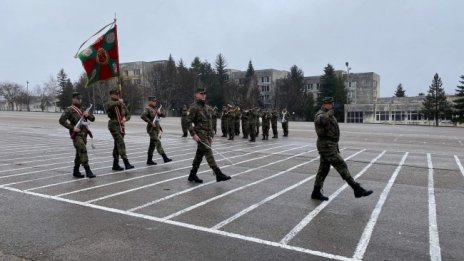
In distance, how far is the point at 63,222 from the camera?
586cm

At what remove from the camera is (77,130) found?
30.1ft

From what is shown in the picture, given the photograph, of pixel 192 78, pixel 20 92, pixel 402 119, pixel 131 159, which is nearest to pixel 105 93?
pixel 192 78

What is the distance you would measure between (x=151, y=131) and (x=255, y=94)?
74378mm

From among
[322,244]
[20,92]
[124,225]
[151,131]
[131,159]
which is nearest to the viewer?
[322,244]

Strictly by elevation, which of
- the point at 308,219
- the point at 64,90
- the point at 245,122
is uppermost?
the point at 64,90

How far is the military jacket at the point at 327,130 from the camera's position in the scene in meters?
7.16

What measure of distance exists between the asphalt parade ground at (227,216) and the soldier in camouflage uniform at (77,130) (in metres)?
0.35

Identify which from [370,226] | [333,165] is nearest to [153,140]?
[333,165]

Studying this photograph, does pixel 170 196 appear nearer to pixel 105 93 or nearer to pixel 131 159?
pixel 131 159

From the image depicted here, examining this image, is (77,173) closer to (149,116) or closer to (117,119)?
(117,119)

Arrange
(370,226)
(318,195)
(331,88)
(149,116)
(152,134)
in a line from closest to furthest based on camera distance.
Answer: (370,226)
(318,195)
(152,134)
(149,116)
(331,88)

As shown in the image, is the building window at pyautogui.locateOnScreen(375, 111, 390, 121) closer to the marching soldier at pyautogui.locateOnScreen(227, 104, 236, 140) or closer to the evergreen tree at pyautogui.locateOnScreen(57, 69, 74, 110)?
the marching soldier at pyautogui.locateOnScreen(227, 104, 236, 140)

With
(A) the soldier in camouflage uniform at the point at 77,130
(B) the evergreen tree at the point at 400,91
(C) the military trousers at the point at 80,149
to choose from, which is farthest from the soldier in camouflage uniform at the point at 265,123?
(B) the evergreen tree at the point at 400,91

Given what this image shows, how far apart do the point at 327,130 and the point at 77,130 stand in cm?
540
